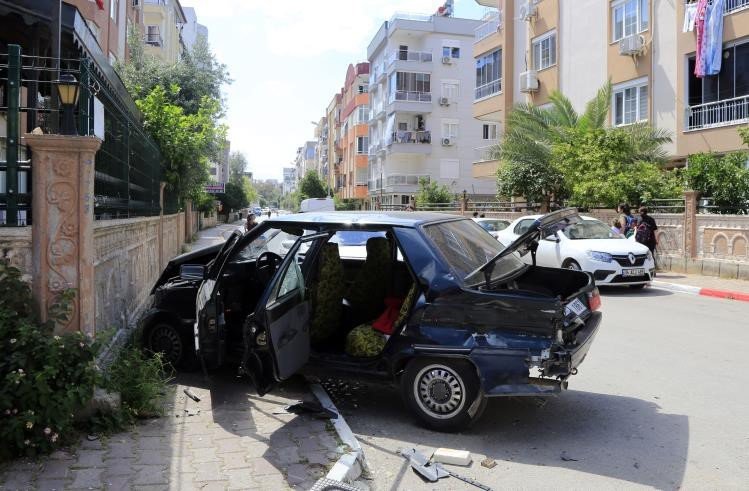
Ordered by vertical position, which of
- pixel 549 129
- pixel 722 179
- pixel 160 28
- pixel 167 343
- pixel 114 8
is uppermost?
pixel 160 28

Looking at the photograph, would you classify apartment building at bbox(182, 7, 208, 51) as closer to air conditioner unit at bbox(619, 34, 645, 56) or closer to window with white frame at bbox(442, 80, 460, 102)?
window with white frame at bbox(442, 80, 460, 102)

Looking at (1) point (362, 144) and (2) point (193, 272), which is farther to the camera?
(1) point (362, 144)

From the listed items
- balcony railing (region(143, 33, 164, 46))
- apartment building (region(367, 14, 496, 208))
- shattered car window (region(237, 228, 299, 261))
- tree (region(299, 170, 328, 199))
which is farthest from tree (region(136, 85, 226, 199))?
tree (region(299, 170, 328, 199))

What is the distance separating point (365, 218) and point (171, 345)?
2591 millimetres

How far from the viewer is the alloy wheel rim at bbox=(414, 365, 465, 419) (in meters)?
4.94

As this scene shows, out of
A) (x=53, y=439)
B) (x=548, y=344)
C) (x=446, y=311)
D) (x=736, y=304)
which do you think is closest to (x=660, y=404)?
(x=548, y=344)

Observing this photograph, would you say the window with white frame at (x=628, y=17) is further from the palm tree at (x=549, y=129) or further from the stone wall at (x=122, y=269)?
the stone wall at (x=122, y=269)

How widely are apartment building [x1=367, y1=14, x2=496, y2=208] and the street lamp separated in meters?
48.4

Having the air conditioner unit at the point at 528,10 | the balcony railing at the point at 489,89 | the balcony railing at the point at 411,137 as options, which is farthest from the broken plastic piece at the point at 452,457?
the balcony railing at the point at 411,137

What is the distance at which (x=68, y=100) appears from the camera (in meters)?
4.96

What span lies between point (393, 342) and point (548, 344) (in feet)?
4.07

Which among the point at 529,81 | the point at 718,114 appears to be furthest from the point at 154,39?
the point at 718,114

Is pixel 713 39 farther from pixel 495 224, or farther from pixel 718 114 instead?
pixel 495 224

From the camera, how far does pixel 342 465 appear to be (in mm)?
4031
